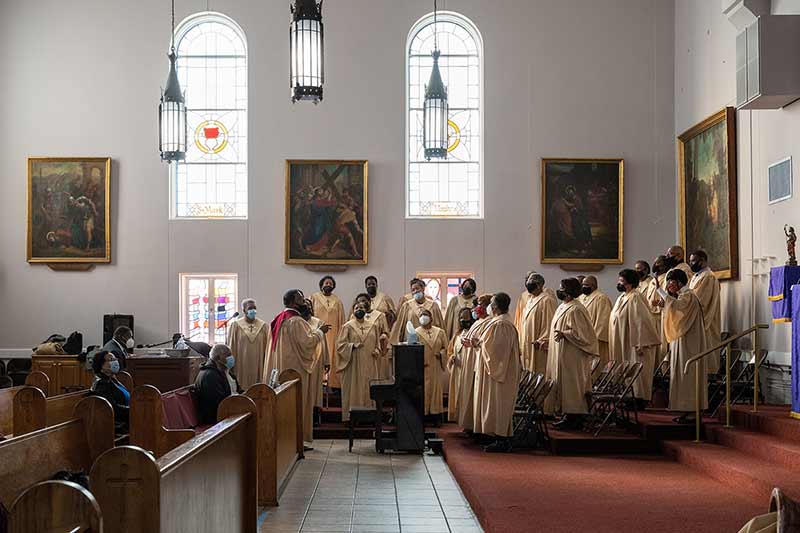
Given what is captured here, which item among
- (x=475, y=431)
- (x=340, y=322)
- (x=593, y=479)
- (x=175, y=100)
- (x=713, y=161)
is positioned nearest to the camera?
(x=593, y=479)

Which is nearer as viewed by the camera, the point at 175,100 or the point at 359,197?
the point at 175,100

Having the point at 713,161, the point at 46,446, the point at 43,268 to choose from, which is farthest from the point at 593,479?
the point at 43,268

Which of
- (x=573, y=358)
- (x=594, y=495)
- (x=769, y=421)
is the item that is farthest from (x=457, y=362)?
(x=594, y=495)

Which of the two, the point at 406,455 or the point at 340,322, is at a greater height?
the point at 340,322

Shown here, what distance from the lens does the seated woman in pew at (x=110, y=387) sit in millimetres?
9188

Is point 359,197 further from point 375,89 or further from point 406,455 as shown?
point 406,455

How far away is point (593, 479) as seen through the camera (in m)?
9.66

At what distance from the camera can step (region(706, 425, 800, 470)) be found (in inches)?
359

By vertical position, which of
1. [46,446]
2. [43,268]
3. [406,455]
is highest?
[43,268]

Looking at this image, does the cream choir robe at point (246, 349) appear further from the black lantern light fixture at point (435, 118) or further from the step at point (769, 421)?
the step at point (769, 421)

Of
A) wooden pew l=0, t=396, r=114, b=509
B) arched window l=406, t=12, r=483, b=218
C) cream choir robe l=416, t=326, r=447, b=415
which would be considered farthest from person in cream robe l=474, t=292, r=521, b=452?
arched window l=406, t=12, r=483, b=218

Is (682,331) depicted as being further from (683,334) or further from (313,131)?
(313,131)

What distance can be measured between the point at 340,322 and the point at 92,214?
489 cm

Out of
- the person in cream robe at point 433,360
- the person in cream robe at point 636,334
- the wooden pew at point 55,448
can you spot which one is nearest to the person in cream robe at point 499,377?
the person in cream robe at point 636,334
